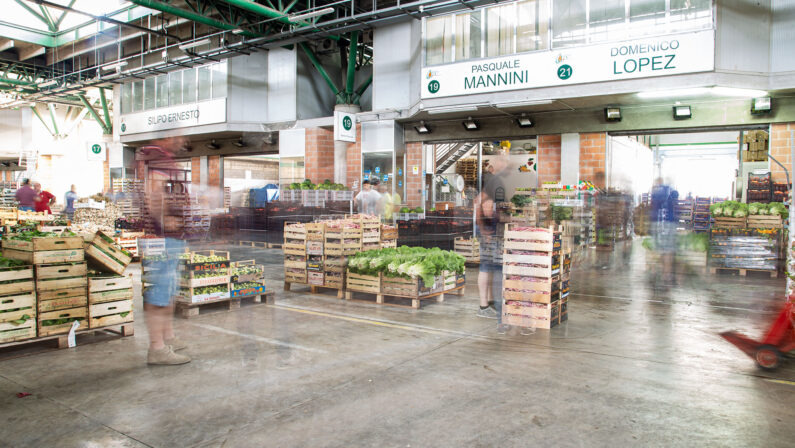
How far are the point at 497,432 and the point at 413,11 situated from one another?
13.4 m

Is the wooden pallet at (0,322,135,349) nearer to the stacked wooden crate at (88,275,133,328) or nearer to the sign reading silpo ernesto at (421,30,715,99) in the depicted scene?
the stacked wooden crate at (88,275,133,328)

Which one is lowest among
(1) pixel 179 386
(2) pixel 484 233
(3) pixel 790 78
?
(1) pixel 179 386

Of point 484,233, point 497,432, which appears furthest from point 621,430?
point 484,233

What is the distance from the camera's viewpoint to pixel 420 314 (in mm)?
7520

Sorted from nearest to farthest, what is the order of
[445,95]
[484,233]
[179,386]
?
[179,386] → [484,233] → [445,95]

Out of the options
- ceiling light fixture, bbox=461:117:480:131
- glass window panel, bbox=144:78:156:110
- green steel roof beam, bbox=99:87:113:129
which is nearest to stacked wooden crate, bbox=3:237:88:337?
ceiling light fixture, bbox=461:117:480:131

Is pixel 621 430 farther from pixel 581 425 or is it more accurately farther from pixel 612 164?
pixel 612 164

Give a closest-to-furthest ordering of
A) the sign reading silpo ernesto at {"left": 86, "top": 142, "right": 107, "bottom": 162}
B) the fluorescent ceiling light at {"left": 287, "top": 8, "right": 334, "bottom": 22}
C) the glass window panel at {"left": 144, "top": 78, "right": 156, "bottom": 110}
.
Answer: the fluorescent ceiling light at {"left": 287, "top": 8, "right": 334, "bottom": 22}, the glass window panel at {"left": 144, "top": 78, "right": 156, "bottom": 110}, the sign reading silpo ernesto at {"left": 86, "top": 142, "right": 107, "bottom": 162}

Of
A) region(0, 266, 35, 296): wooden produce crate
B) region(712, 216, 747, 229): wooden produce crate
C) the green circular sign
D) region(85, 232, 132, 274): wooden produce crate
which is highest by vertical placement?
the green circular sign

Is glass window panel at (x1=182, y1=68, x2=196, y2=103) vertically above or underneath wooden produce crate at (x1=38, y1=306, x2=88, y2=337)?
above

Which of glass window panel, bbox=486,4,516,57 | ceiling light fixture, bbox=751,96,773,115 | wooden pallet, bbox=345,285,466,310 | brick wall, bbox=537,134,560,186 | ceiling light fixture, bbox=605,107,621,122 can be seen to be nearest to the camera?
wooden pallet, bbox=345,285,466,310

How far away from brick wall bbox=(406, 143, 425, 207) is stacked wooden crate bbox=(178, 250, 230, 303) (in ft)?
32.7

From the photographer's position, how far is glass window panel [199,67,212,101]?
2136cm

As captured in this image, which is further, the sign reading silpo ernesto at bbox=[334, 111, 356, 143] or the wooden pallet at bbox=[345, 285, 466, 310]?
the sign reading silpo ernesto at bbox=[334, 111, 356, 143]
